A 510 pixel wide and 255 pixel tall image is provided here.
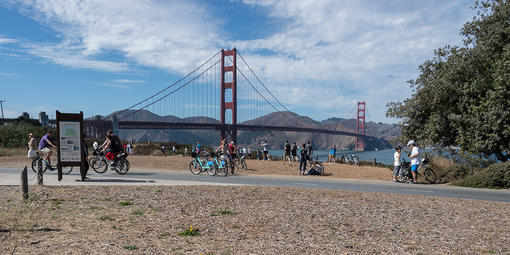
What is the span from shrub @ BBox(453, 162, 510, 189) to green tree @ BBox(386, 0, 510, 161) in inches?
75.6

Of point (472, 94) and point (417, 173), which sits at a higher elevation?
point (472, 94)

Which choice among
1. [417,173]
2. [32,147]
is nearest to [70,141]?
[32,147]

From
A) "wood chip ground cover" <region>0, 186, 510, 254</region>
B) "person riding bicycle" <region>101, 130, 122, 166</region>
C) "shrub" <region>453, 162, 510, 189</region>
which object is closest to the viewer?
"wood chip ground cover" <region>0, 186, 510, 254</region>

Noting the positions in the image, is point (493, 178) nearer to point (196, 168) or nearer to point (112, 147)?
point (196, 168)

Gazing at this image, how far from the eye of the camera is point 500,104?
1541cm

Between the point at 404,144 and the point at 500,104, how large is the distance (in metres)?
5.96

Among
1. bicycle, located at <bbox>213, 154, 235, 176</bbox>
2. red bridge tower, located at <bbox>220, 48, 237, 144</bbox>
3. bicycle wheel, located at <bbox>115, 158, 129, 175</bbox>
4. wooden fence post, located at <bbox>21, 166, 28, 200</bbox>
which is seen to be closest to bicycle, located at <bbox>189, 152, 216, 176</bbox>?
bicycle, located at <bbox>213, 154, 235, 176</bbox>

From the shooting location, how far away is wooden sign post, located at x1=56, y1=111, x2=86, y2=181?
42.0 feet

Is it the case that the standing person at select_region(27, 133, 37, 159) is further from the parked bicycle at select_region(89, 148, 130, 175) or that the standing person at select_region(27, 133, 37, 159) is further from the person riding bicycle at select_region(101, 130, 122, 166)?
the person riding bicycle at select_region(101, 130, 122, 166)

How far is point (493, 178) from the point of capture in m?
13.9

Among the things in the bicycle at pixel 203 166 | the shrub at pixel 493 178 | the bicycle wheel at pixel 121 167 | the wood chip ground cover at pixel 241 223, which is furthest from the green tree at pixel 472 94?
the bicycle wheel at pixel 121 167

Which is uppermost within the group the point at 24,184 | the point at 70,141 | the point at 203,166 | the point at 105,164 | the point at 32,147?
the point at 70,141

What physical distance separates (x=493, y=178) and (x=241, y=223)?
11.1 m

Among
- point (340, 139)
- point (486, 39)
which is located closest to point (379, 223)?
point (486, 39)
